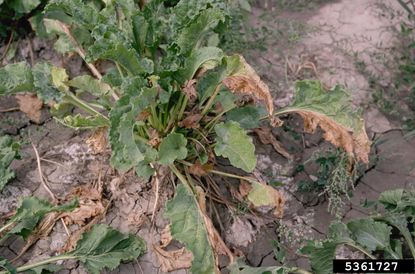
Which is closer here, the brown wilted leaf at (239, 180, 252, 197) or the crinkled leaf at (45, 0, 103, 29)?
the crinkled leaf at (45, 0, 103, 29)

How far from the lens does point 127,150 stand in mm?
2590

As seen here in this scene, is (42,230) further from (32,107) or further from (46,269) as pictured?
(32,107)

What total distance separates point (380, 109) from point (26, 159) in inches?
83.5

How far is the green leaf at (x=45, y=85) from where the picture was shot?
2986mm

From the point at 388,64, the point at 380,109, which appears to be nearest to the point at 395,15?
the point at 388,64

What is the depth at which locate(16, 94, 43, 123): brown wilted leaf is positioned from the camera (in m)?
3.47

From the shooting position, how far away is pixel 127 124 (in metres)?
A: 2.55

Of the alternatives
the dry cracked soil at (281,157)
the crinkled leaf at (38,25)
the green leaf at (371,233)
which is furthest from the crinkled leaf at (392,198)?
the crinkled leaf at (38,25)

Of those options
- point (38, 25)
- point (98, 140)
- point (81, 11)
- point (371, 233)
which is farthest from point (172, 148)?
point (38, 25)

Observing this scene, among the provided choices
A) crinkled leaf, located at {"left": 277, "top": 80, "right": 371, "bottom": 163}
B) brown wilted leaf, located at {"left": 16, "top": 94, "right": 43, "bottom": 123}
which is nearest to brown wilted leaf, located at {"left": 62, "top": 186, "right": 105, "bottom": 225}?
brown wilted leaf, located at {"left": 16, "top": 94, "right": 43, "bottom": 123}

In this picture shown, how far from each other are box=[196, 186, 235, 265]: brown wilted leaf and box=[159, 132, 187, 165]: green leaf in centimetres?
21

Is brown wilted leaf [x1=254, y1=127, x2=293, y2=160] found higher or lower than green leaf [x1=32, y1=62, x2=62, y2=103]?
lower

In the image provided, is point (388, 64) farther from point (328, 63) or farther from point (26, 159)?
point (26, 159)

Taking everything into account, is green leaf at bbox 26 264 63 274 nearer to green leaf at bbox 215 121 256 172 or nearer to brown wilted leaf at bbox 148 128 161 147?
brown wilted leaf at bbox 148 128 161 147
